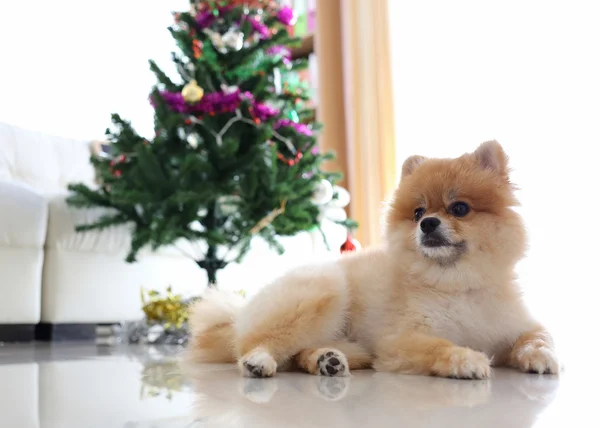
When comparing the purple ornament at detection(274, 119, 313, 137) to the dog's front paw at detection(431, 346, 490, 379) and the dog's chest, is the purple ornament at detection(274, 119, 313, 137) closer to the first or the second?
the dog's chest

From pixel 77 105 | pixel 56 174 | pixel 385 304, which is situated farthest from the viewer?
pixel 77 105

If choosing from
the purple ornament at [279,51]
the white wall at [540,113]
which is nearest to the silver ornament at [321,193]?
the purple ornament at [279,51]

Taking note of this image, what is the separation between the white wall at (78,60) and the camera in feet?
15.4

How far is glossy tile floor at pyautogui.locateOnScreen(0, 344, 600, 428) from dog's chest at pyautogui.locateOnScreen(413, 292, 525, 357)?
102 millimetres

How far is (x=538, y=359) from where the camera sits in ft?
4.34

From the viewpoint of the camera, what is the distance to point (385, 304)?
146cm

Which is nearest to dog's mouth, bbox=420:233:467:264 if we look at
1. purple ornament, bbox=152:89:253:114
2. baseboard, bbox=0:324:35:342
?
purple ornament, bbox=152:89:253:114

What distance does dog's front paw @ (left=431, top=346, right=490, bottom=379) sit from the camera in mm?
1207

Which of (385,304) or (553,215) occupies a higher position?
(553,215)

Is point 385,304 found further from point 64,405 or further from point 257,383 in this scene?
point 64,405

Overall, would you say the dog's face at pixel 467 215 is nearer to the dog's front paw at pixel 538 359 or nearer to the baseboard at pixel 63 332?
the dog's front paw at pixel 538 359

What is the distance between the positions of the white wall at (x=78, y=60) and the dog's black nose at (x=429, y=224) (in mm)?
3554

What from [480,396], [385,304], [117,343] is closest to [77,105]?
[117,343]

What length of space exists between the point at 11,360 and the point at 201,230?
1283 mm
